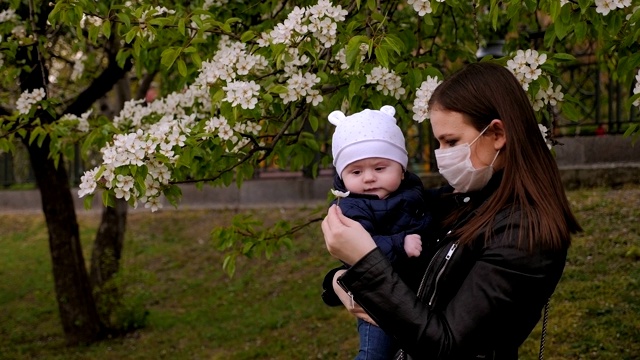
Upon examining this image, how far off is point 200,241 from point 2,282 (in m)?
2.76

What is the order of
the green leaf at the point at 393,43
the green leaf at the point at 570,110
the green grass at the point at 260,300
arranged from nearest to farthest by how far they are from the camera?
the green leaf at the point at 393,43 → the green leaf at the point at 570,110 → the green grass at the point at 260,300

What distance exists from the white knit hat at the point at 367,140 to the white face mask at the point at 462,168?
35cm

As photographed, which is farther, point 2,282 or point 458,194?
point 2,282

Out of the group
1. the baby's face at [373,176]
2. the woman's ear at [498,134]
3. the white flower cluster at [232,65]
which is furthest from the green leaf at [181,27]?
the woman's ear at [498,134]

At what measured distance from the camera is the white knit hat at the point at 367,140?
271cm

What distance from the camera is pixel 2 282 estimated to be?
1114cm

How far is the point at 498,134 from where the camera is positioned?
2285 mm

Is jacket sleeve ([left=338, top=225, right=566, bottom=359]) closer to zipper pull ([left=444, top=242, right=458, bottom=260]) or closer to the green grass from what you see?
zipper pull ([left=444, top=242, right=458, bottom=260])

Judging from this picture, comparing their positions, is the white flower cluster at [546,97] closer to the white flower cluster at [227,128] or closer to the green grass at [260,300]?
the white flower cluster at [227,128]

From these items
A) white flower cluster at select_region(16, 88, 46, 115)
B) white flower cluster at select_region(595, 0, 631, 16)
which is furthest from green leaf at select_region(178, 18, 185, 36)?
white flower cluster at select_region(595, 0, 631, 16)

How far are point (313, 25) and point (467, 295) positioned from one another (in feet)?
6.18

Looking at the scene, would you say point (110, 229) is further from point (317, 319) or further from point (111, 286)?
point (317, 319)

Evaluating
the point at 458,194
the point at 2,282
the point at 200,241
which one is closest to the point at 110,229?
the point at 200,241

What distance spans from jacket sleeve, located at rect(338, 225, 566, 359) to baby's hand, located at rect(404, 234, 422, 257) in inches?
9.6
